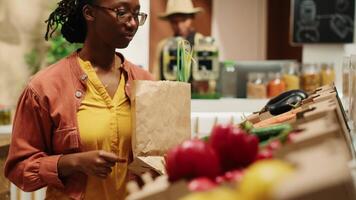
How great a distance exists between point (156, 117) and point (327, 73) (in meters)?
2.78

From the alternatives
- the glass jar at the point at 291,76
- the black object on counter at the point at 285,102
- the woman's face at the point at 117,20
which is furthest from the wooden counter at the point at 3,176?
the glass jar at the point at 291,76

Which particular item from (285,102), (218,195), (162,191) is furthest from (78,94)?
(218,195)

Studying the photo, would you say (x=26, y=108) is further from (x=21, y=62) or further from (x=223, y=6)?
(x=223, y=6)

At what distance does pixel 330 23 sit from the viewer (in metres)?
4.52

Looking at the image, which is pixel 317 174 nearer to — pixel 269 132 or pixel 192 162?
pixel 192 162

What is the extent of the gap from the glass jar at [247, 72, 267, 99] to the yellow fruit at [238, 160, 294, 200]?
3.49 metres

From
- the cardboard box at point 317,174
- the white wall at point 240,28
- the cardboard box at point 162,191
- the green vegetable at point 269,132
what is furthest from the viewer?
the white wall at point 240,28

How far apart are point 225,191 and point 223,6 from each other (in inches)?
236

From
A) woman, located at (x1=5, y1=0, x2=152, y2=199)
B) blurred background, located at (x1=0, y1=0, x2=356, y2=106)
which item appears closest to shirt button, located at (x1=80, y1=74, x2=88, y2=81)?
woman, located at (x1=5, y1=0, x2=152, y2=199)

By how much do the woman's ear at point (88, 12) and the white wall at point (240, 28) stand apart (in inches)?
189

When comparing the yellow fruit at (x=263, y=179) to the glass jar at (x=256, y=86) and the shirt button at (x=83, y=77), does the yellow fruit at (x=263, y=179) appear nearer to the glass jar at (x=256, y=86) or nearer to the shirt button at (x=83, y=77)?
the shirt button at (x=83, y=77)

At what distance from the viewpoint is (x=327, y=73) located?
4195 millimetres

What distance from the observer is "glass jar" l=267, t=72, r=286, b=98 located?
415 cm

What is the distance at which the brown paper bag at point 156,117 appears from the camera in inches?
65.4
